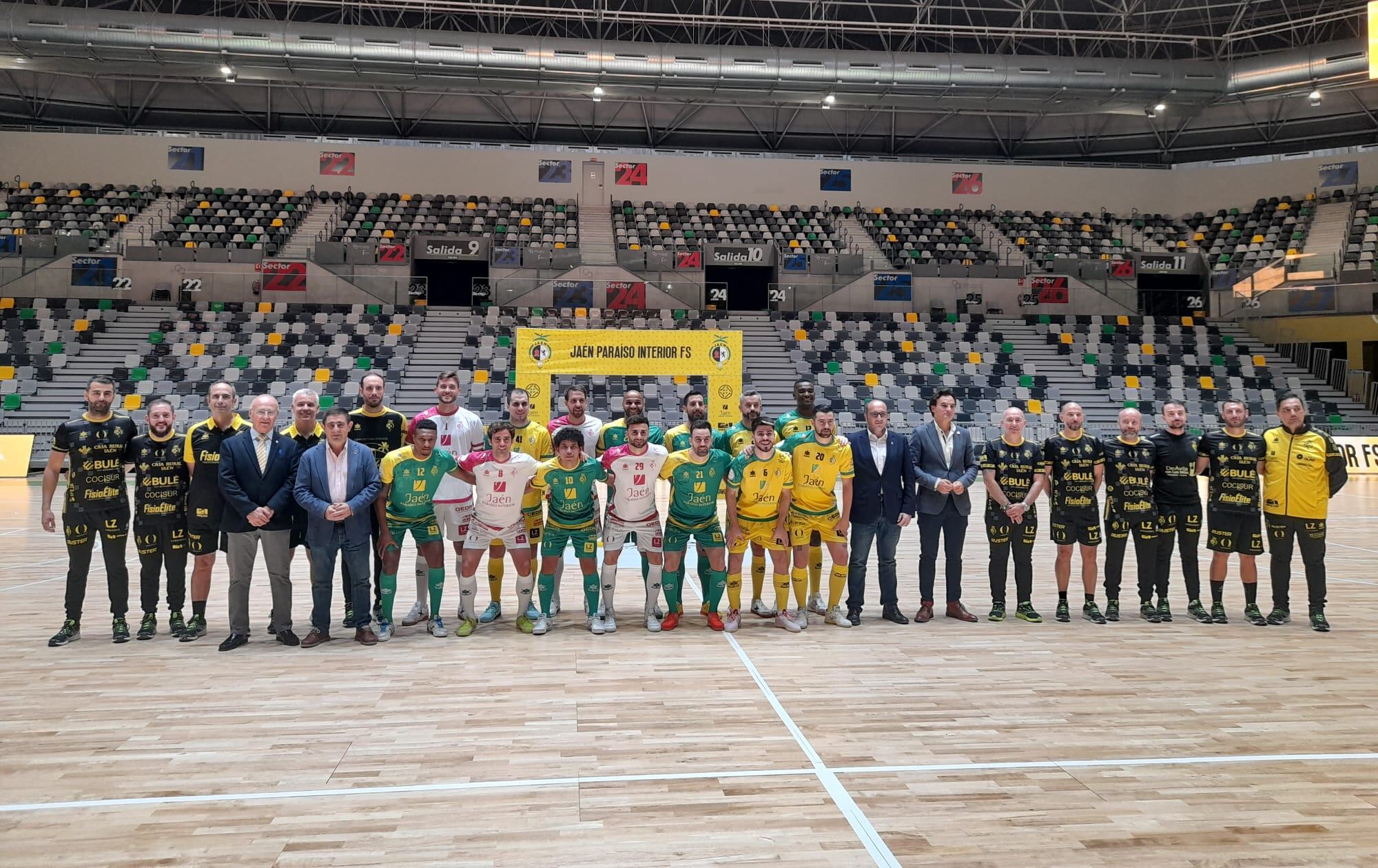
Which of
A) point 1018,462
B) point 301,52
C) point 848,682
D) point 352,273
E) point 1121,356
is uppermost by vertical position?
point 301,52

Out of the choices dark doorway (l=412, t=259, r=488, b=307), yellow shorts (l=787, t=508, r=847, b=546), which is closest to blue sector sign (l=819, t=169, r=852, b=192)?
dark doorway (l=412, t=259, r=488, b=307)

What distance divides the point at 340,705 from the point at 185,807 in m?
1.22

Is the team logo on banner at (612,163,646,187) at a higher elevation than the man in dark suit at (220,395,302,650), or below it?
higher

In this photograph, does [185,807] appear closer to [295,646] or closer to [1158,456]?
[295,646]

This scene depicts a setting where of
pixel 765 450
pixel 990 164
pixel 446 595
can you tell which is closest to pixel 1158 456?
pixel 765 450

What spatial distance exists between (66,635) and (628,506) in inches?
154

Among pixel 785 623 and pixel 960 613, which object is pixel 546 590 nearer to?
pixel 785 623

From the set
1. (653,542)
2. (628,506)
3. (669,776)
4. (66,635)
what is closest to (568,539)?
(628,506)

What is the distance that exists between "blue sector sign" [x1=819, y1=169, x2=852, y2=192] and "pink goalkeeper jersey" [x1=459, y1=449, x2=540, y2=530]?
25999mm

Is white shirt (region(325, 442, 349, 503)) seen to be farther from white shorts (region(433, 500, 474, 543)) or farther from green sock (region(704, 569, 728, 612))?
green sock (region(704, 569, 728, 612))

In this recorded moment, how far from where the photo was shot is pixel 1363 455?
19500 millimetres

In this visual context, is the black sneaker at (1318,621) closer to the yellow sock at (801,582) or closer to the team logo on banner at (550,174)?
the yellow sock at (801,582)

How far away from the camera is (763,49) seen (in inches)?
840

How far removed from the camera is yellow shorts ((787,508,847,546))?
6.57 m
